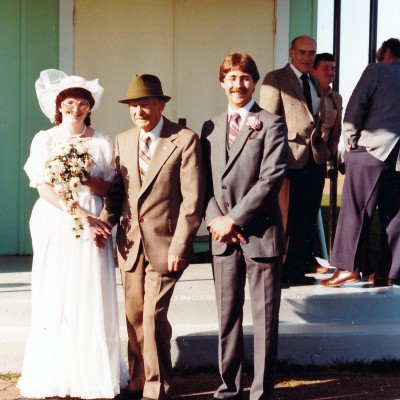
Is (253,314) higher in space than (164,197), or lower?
lower

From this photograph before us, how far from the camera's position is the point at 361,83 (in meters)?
7.05

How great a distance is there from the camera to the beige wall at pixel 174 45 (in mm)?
8695

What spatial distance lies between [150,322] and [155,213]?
0.66m

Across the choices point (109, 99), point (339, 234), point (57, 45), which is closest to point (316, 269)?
point (339, 234)

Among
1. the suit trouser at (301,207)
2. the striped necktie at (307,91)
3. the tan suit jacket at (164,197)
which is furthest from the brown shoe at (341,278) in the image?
the tan suit jacket at (164,197)

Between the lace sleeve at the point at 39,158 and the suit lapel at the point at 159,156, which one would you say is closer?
the suit lapel at the point at 159,156

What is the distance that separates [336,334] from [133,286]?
182cm

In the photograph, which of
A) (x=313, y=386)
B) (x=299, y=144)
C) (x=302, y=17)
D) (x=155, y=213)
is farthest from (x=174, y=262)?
(x=302, y=17)

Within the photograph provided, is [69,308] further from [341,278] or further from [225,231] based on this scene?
[341,278]

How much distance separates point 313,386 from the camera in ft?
20.5

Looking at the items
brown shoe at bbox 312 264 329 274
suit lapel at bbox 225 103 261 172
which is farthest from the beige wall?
suit lapel at bbox 225 103 261 172

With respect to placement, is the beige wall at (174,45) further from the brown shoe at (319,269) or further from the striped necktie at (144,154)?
the striped necktie at (144,154)

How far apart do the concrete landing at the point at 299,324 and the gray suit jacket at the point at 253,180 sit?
1.24 m

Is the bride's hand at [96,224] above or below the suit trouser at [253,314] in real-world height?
above
